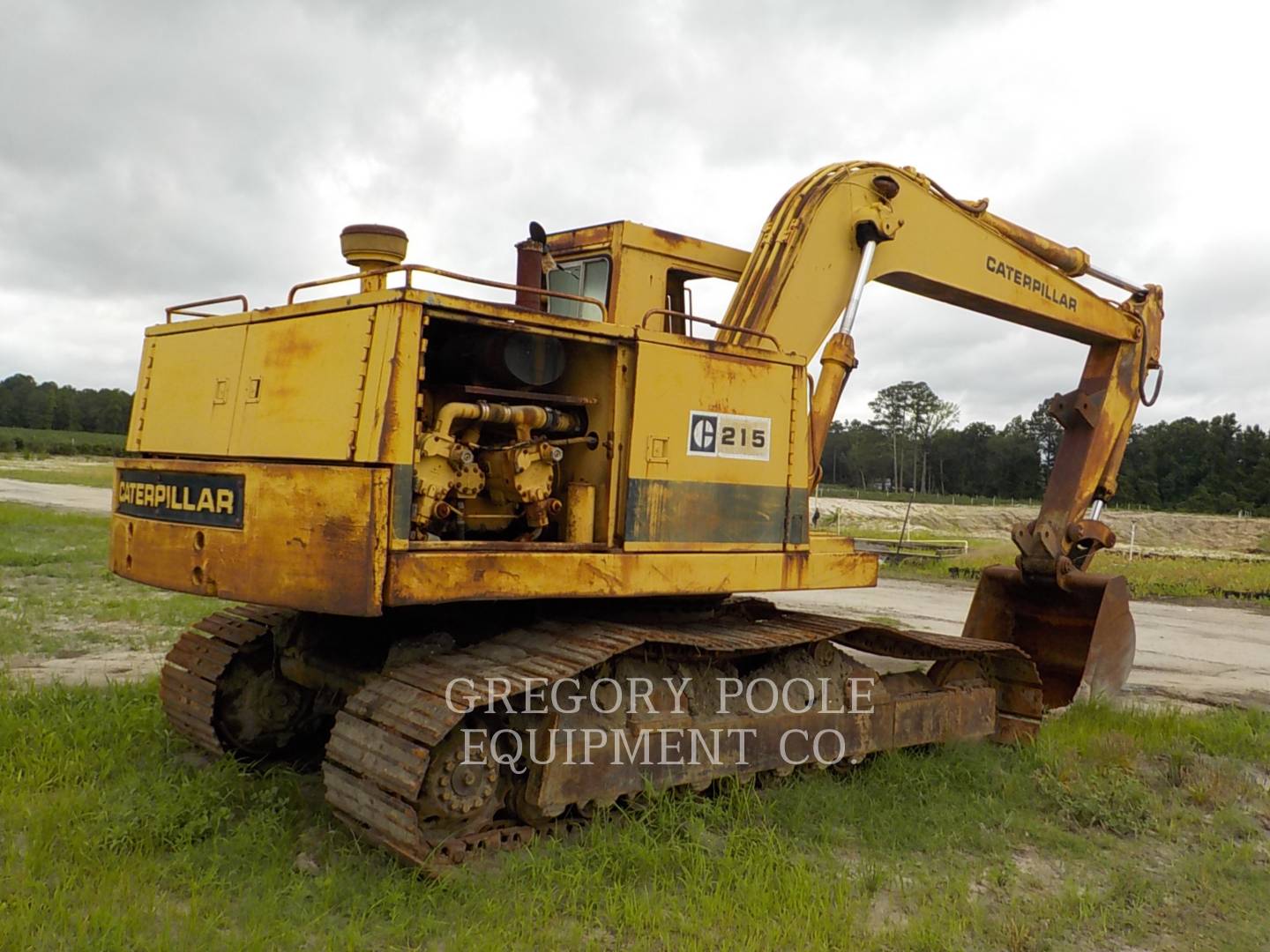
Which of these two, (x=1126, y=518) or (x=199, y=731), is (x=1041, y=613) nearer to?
(x=199, y=731)

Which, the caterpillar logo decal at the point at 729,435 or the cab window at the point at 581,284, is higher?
the cab window at the point at 581,284

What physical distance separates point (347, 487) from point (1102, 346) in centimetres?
688

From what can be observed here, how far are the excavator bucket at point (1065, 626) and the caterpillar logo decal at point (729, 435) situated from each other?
3.62 metres

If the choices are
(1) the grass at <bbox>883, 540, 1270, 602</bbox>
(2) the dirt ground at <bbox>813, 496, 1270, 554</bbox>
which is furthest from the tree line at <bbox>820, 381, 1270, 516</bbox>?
(1) the grass at <bbox>883, 540, 1270, 602</bbox>

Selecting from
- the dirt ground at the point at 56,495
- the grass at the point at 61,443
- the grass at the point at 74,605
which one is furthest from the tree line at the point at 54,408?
the grass at the point at 74,605

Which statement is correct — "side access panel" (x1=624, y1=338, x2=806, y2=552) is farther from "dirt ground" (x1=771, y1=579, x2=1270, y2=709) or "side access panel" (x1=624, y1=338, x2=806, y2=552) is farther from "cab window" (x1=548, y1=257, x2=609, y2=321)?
"dirt ground" (x1=771, y1=579, x2=1270, y2=709)

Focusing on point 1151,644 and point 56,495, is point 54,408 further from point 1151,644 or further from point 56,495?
point 1151,644

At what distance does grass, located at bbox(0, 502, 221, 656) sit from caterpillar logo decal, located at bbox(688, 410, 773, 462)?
5.93 meters

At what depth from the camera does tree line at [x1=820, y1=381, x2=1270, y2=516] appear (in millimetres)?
68812

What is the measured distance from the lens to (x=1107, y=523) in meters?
44.2

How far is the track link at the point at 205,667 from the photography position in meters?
5.61

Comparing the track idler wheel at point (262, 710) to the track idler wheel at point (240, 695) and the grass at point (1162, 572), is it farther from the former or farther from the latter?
the grass at point (1162, 572)

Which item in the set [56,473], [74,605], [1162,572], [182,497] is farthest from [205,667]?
[56,473]

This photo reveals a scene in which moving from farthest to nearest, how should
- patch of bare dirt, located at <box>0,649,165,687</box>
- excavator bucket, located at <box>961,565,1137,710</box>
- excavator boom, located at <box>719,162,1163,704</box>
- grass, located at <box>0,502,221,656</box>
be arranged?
grass, located at <box>0,502,221,656</box>, excavator bucket, located at <box>961,565,1137,710</box>, patch of bare dirt, located at <box>0,649,165,687</box>, excavator boom, located at <box>719,162,1163,704</box>
